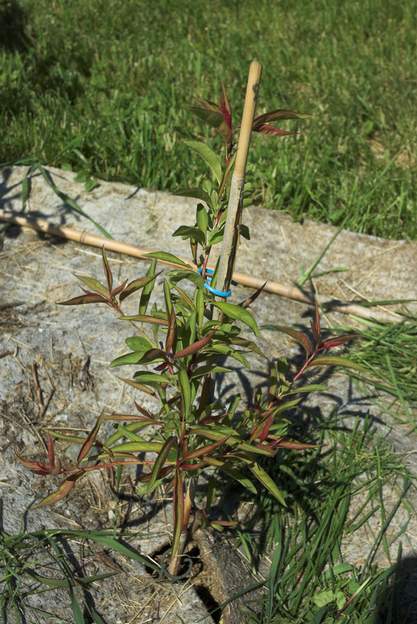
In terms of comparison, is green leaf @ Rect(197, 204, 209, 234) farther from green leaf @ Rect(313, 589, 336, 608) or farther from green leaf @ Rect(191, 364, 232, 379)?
green leaf @ Rect(313, 589, 336, 608)

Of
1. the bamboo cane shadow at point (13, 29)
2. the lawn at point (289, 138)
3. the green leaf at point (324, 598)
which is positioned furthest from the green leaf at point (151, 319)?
the bamboo cane shadow at point (13, 29)

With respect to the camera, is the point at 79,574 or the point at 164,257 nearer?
the point at 164,257

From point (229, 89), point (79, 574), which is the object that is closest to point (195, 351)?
point (79, 574)

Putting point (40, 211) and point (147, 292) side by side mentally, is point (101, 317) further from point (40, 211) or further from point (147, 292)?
point (147, 292)

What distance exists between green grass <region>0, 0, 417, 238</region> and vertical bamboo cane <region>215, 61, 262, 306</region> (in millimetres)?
1772

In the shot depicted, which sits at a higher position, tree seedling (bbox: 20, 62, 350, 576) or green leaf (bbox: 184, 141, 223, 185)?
green leaf (bbox: 184, 141, 223, 185)

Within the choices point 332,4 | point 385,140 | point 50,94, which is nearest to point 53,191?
point 50,94

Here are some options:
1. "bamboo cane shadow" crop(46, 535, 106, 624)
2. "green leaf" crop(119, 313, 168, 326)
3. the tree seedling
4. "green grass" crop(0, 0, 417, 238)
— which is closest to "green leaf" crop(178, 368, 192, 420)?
the tree seedling

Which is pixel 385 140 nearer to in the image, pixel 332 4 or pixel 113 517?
pixel 332 4

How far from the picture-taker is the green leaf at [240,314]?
1.83 metres

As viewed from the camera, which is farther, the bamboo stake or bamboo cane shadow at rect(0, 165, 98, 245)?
bamboo cane shadow at rect(0, 165, 98, 245)

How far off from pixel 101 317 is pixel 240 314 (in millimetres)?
1252

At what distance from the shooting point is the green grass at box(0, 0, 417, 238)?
12.5 ft

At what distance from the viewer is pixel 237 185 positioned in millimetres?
1828
